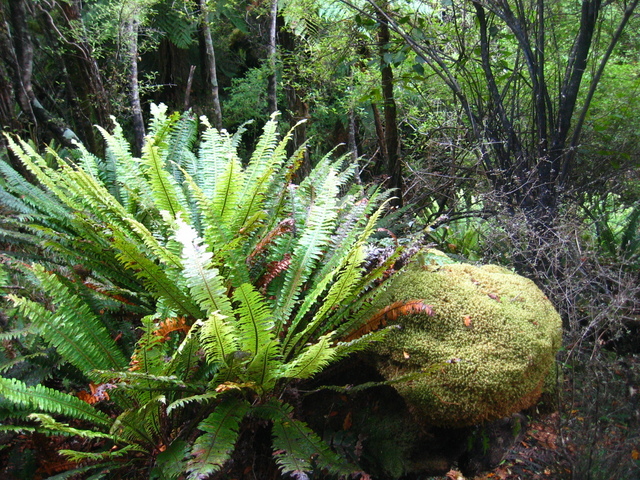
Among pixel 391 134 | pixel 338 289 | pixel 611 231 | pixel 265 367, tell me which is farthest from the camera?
pixel 391 134

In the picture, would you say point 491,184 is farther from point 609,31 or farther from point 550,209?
point 609,31

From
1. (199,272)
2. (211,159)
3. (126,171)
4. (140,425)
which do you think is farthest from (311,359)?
(126,171)

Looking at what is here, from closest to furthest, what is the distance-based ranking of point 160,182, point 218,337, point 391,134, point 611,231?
point 218,337, point 160,182, point 611,231, point 391,134

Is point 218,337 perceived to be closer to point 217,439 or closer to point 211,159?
point 217,439

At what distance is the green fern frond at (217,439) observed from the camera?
1.23m

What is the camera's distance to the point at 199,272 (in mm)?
1350

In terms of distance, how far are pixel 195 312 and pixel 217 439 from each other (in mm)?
481

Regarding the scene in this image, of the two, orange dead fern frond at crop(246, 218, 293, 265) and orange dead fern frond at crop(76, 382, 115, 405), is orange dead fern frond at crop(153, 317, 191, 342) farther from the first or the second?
orange dead fern frond at crop(246, 218, 293, 265)

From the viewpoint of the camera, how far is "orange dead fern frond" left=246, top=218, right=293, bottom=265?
6.17 ft

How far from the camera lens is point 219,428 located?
1.38m

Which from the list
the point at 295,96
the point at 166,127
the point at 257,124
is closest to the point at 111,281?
the point at 166,127

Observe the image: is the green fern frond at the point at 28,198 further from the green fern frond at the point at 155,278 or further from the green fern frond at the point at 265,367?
the green fern frond at the point at 265,367

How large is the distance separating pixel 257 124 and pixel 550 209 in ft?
25.4

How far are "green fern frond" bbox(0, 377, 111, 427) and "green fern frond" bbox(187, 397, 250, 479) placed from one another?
1.31 ft
